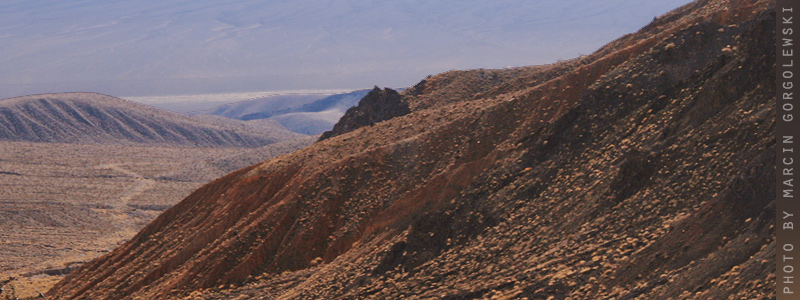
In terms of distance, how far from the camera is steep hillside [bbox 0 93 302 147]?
371 feet

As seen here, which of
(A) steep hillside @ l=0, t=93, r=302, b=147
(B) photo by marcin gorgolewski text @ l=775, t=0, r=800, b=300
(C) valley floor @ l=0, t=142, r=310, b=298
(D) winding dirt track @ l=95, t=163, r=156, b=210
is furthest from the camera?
(A) steep hillside @ l=0, t=93, r=302, b=147

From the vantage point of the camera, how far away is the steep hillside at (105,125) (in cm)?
11306

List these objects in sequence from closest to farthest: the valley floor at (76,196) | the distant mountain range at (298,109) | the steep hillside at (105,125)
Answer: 1. the valley floor at (76,196)
2. the steep hillside at (105,125)
3. the distant mountain range at (298,109)

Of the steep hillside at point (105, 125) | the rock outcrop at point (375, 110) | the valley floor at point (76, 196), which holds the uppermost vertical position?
the steep hillside at point (105, 125)

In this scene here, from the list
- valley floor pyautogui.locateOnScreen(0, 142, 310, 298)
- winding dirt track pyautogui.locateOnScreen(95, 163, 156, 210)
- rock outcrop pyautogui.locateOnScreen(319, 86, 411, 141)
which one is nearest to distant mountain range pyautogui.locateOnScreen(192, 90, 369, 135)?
valley floor pyautogui.locateOnScreen(0, 142, 310, 298)

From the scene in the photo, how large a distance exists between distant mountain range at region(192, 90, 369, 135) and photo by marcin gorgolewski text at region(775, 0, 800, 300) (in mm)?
137104

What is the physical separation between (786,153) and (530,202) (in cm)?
660

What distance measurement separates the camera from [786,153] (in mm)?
13281

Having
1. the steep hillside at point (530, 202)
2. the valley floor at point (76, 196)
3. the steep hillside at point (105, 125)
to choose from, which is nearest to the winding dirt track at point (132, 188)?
the valley floor at point (76, 196)

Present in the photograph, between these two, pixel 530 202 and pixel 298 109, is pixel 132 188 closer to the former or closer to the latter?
pixel 530 202

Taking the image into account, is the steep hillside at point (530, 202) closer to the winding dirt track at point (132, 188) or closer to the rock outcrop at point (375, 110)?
the rock outcrop at point (375, 110)

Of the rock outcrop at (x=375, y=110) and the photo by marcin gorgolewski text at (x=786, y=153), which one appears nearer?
the photo by marcin gorgolewski text at (x=786, y=153)

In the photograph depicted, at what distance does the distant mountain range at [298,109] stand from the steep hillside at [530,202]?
123m

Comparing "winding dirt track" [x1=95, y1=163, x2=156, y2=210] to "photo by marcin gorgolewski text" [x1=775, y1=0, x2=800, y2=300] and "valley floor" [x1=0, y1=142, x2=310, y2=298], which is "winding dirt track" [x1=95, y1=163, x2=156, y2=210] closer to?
"valley floor" [x1=0, y1=142, x2=310, y2=298]
